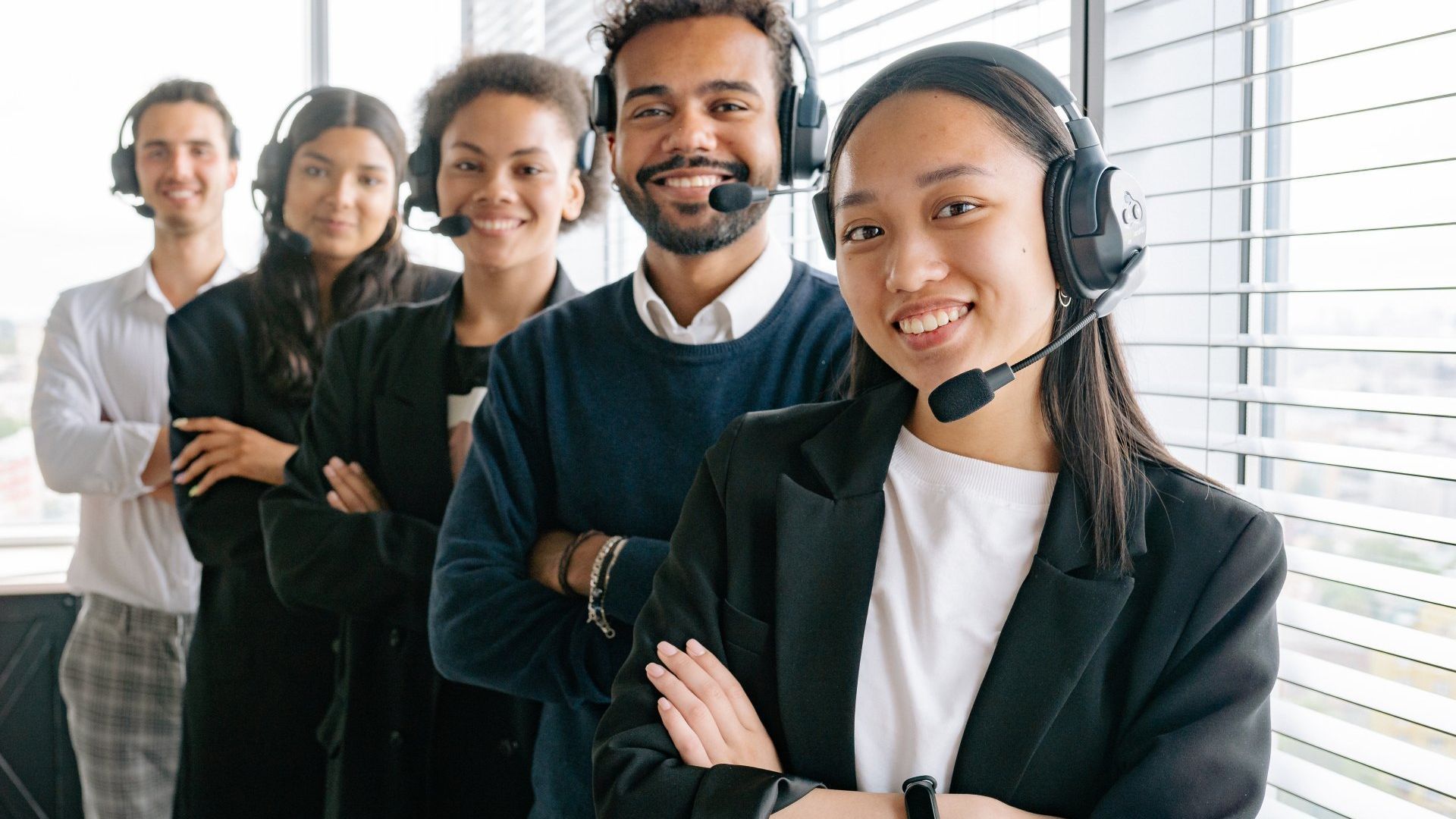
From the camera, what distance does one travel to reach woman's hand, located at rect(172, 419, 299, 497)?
94.4 inches

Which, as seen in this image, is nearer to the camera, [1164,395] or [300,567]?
[1164,395]

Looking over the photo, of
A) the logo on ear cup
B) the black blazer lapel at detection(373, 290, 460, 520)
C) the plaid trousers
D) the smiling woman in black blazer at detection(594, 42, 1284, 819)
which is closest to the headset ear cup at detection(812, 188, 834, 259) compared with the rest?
the smiling woman in black blazer at detection(594, 42, 1284, 819)

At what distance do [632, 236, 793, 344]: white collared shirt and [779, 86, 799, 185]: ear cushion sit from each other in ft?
0.39

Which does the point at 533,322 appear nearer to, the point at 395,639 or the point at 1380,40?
the point at 395,639

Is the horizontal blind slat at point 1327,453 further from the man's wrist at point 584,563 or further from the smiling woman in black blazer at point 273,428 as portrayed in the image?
the smiling woman in black blazer at point 273,428

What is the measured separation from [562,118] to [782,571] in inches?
52.5

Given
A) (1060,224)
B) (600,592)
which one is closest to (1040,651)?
(1060,224)

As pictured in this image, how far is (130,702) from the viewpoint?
2535 mm

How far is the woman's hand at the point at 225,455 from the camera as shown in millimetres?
2398

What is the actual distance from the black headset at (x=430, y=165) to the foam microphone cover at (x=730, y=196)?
76 cm

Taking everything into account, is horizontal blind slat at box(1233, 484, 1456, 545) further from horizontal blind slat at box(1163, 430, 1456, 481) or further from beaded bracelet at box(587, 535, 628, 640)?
beaded bracelet at box(587, 535, 628, 640)

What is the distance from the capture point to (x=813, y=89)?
1530 mm

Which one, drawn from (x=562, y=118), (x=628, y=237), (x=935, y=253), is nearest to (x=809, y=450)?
(x=935, y=253)

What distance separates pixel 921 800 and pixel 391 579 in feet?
4.51
